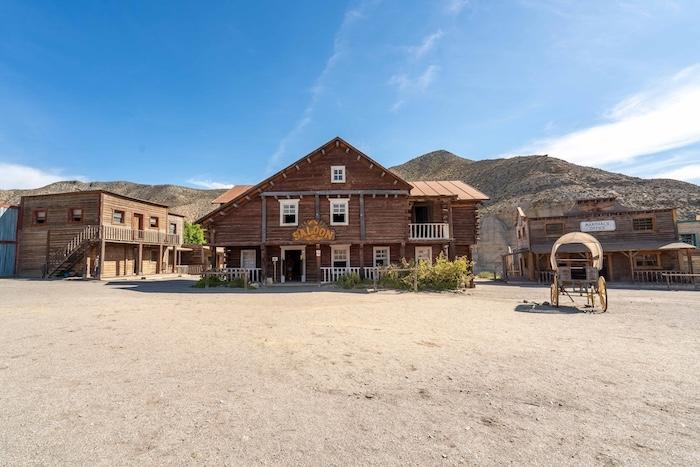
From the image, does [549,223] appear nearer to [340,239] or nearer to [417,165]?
[340,239]

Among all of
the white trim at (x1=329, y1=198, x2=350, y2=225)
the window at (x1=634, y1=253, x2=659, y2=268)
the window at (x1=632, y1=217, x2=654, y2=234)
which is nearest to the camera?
the white trim at (x1=329, y1=198, x2=350, y2=225)

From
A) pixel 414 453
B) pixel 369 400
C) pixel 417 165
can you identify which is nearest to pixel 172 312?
pixel 369 400

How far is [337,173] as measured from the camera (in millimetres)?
22875

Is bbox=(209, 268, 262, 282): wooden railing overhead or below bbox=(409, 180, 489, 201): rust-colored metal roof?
below

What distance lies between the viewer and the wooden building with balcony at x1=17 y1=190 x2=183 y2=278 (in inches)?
1109

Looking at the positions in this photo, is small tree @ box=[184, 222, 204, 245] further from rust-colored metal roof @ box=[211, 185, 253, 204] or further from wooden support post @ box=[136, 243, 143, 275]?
rust-colored metal roof @ box=[211, 185, 253, 204]

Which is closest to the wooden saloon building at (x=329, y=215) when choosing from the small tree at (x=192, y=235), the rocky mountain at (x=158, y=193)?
the small tree at (x=192, y=235)

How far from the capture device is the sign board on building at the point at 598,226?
28578 millimetres

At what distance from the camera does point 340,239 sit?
22156 mm

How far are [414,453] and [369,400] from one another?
1237mm

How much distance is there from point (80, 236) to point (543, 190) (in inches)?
2659

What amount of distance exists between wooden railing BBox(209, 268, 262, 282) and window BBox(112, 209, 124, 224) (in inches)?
614

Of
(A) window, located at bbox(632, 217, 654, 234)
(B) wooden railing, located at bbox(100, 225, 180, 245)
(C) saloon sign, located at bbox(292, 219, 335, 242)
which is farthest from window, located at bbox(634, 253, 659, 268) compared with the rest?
(B) wooden railing, located at bbox(100, 225, 180, 245)

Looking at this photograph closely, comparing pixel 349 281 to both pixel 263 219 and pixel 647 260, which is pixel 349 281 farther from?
pixel 647 260
